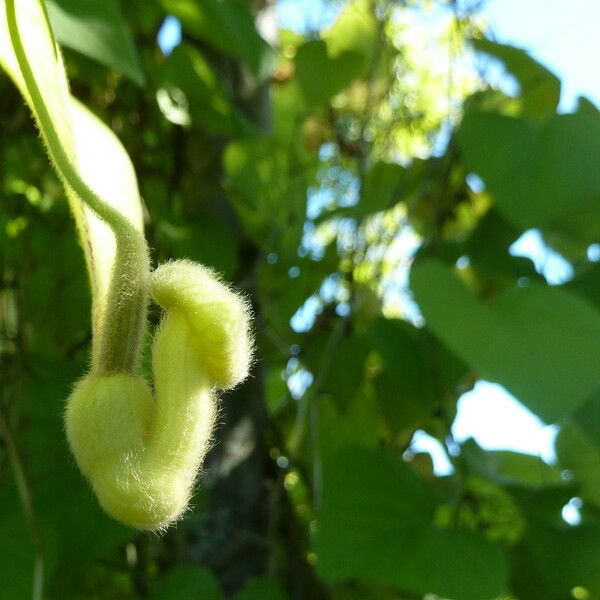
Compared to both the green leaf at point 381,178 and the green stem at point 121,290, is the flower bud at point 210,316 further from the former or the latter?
the green leaf at point 381,178

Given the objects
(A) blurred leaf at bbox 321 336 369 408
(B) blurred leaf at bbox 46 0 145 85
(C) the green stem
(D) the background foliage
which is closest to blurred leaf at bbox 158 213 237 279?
(D) the background foliage

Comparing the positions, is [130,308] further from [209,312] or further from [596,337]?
[596,337]

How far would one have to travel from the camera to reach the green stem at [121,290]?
224 mm

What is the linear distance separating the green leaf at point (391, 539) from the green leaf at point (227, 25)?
286 millimetres

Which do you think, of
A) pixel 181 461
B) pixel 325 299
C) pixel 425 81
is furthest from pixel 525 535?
pixel 425 81

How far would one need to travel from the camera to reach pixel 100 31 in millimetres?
512

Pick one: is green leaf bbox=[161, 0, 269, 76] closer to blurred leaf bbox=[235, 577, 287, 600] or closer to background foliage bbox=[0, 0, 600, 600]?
background foliage bbox=[0, 0, 600, 600]

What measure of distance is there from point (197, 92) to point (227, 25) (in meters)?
0.13

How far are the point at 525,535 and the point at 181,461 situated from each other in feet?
1.79

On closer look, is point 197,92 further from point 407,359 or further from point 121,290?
point 121,290

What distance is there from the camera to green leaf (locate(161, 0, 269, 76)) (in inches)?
24.0

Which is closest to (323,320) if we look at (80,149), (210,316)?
(80,149)

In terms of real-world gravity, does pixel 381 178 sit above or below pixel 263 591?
above

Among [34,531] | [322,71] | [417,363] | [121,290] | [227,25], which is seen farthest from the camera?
[322,71]
